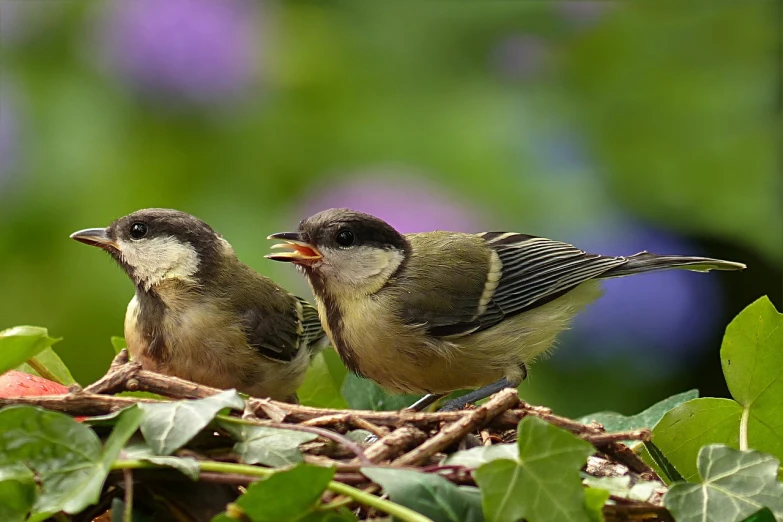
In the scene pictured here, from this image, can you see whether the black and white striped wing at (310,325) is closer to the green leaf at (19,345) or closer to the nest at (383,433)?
the nest at (383,433)

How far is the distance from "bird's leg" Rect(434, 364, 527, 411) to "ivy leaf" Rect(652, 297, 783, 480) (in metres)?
0.49

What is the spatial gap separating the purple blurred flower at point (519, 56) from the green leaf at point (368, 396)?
5.71 ft

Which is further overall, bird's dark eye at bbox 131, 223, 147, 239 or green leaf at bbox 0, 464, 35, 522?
bird's dark eye at bbox 131, 223, 147, 239

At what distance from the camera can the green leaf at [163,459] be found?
38.5 inches

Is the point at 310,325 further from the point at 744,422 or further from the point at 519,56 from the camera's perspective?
the point at 519,56

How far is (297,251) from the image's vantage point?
191 centimetres

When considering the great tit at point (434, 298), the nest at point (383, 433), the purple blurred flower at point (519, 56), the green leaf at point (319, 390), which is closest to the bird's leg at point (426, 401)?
the great tit at point (434, 298)

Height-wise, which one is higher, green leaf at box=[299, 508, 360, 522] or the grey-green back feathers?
green leaf at box=[299, 508, 360, 522]

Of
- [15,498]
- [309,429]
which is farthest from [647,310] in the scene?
[15,498]

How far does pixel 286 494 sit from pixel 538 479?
242mm

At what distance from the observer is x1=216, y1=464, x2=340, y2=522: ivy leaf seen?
3.02ft

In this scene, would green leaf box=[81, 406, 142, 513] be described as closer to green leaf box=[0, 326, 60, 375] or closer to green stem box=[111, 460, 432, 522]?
green stem box=[111, 460, 432, 522]

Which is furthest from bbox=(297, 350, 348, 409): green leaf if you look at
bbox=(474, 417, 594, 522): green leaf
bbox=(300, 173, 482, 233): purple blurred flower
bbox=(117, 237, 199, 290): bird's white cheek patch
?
bbox=(300, 173, 482, 233): purple blurred flower

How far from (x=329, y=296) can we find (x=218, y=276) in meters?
0.22
